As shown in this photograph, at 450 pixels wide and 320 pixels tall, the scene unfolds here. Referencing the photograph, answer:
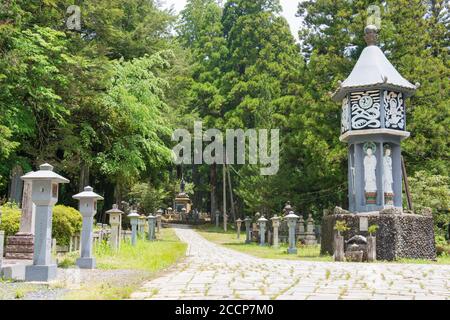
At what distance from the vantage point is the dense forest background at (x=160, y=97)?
59.9 ft

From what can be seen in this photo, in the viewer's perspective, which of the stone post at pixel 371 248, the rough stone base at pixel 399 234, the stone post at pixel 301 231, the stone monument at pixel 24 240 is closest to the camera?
the stone monument at pixel 24 240

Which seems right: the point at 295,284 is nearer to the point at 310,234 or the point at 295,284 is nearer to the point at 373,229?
the point at 373,229

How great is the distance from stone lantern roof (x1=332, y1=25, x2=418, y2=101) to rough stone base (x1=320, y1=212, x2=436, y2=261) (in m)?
4.28

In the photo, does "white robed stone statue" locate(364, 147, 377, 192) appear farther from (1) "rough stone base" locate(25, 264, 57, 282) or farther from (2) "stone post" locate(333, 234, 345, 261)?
(1) "rough stone base" locate(25, 264, 57, 282)

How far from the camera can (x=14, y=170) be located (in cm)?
1825

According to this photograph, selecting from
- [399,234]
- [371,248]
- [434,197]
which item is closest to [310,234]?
[434,197]

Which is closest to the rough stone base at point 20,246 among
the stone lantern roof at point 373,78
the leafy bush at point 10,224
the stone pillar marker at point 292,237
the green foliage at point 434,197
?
the leafy bush at point 10,224

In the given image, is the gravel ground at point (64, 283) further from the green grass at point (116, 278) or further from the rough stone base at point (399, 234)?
the rough stone base at point (399, 234)

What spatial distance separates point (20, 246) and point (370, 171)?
35.5 ft

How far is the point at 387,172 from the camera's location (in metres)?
16.1

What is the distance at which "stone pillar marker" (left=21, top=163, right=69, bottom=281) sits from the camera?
7.80 m

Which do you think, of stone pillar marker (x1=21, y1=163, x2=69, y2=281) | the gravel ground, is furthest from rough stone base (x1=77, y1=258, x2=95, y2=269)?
stone pillar marker (x1=21, y1=163, x2=69, y2=281)

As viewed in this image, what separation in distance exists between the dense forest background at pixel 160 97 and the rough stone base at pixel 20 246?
450 centimetres

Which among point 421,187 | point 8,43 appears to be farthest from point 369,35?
point 8,43
